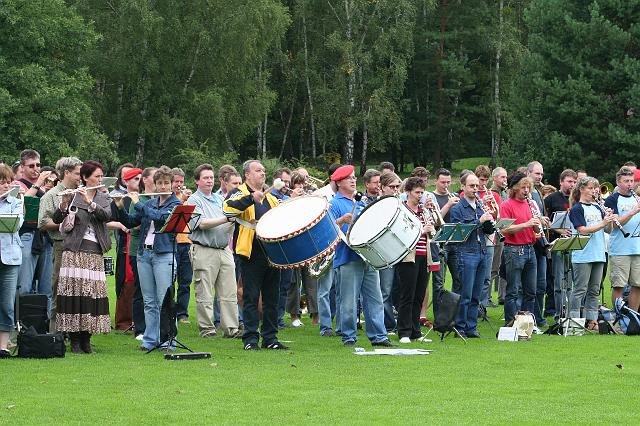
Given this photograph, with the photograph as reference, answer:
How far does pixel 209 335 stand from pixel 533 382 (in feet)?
18.4

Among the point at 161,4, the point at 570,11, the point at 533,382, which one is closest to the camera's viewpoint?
the point at 533,382

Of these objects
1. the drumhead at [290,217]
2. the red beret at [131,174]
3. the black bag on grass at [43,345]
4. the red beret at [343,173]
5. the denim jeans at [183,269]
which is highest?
the red beret at [343,173]

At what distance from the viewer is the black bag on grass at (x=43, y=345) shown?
1317 cm

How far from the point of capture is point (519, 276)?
1630cm

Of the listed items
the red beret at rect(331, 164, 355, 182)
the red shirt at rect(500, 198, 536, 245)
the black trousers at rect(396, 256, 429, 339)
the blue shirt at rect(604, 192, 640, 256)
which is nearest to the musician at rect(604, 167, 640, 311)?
the blue shirt at rect(604, 192, 640, 256)

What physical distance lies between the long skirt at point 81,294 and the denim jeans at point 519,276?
5696mm

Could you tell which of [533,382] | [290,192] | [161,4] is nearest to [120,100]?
[161,4]

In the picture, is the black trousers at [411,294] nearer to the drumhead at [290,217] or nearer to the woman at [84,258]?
the drumhead at [290,217]

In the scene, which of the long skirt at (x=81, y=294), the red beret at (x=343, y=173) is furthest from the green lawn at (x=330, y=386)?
the red beret at (x=343, y=173)

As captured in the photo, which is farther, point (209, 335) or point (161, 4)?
point (161, 4)

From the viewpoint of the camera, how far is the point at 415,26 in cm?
6122

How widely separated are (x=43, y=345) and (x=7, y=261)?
1.00 metres

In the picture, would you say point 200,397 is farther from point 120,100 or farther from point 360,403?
point 120,100

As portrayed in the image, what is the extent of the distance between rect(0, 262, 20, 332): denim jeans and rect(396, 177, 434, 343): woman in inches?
187
